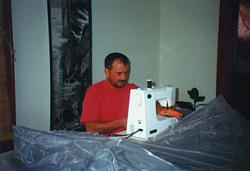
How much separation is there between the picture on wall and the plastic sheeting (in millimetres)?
1339

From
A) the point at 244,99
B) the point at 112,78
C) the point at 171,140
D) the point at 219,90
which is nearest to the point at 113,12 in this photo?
the point at 112,78

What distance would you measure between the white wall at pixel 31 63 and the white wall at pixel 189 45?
5.68ft

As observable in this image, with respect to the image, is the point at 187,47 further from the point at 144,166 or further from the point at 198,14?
Answer: the point at 144,166

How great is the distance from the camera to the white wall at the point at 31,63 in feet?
6.20

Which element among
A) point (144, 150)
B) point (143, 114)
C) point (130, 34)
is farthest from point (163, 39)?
point (144, 150)

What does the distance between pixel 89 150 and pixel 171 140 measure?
28cm

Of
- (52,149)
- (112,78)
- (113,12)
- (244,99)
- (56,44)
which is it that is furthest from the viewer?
(113,12)

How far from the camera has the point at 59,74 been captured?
2113 mm

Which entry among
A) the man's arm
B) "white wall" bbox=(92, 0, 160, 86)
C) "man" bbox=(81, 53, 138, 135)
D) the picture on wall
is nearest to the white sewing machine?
the man's arm

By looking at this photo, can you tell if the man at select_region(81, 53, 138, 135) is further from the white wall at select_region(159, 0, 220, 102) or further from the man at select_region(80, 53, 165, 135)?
the white wall at select_region(159, 0, 220, 102)

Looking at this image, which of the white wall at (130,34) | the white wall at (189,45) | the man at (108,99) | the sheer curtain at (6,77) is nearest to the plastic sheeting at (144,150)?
the man at (108,99)

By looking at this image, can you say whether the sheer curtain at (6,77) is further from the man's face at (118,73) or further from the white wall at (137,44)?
the man's face at (118,73)

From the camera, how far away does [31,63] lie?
199 cm

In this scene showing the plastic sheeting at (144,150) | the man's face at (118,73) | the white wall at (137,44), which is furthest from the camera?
the white wall at (137,44)
